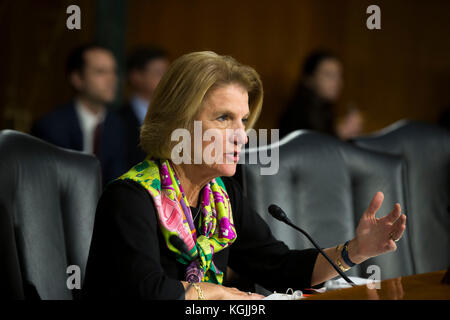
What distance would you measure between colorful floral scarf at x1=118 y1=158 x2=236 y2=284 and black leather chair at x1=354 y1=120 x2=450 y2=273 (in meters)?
0.95

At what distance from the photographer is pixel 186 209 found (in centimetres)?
133

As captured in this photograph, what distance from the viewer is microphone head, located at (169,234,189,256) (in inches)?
50.4

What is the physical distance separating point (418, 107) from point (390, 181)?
2588 millimetres

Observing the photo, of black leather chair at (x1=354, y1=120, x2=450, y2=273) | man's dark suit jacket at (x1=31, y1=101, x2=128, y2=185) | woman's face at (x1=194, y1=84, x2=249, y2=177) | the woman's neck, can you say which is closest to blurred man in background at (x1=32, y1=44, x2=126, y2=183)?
man's dark suit jacket at (x1=31, y1=101, x2=128, y2=185)

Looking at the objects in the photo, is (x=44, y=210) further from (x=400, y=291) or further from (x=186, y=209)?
(x=400, y=291)

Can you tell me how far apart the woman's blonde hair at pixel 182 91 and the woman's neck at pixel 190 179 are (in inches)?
1.9

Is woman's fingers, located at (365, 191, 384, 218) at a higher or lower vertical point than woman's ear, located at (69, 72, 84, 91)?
lower

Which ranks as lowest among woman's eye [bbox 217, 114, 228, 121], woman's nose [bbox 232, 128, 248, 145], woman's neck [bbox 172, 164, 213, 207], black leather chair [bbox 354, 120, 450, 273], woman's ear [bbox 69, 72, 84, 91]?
black leather chair [bbox 354, 120, 450, 273]

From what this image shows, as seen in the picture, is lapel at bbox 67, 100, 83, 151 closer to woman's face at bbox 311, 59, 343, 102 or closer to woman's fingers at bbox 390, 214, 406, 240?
woman's face at bbox 311, 59, 343, 102

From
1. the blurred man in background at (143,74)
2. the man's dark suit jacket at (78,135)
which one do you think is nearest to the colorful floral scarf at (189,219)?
the man's dark suit jacket at (78,135)

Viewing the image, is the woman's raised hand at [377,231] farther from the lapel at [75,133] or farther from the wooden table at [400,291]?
the lapel at [75,133]

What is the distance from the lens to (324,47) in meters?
4.28
